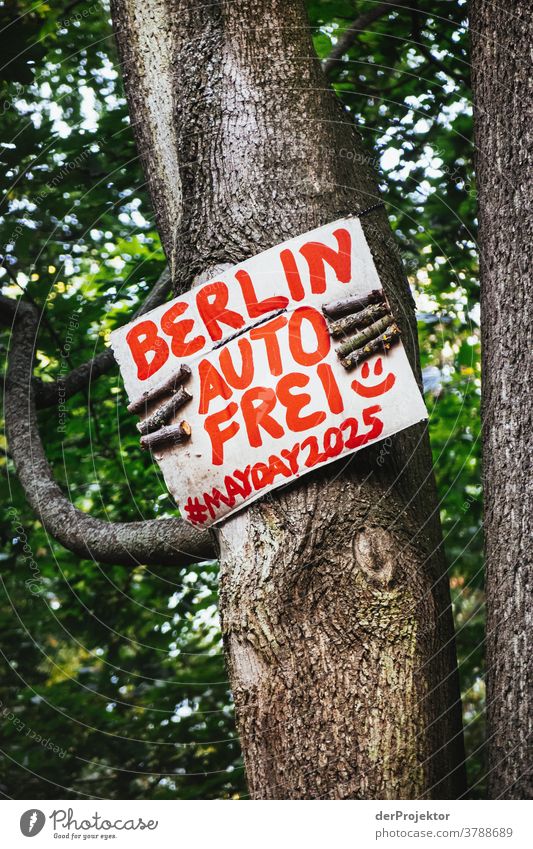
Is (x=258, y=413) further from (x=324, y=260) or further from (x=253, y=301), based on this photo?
(x=324, y=260)

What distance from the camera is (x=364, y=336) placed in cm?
185

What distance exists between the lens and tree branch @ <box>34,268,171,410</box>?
10.5ft

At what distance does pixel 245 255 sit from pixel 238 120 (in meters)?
0.42

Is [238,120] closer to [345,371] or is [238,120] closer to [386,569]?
[345,371]

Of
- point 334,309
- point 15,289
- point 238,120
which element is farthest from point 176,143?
point 15,289

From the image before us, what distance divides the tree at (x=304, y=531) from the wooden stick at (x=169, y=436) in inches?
10.0

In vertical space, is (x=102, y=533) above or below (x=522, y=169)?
below

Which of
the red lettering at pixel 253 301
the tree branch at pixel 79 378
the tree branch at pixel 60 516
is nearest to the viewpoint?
the red lettering at pixel 253 301

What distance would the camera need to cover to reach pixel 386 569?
5.84 ft

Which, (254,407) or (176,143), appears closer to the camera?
(254,407)

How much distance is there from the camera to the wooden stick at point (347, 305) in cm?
190

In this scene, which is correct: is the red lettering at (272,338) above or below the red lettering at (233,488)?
above

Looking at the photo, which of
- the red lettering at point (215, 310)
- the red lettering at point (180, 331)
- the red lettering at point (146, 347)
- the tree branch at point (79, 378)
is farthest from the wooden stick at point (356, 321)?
the tree branch at point (79, 378)

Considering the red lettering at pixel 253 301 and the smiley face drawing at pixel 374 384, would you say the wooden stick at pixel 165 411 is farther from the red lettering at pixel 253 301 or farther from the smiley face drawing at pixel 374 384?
the smiley face drawing at pixel 374 384
